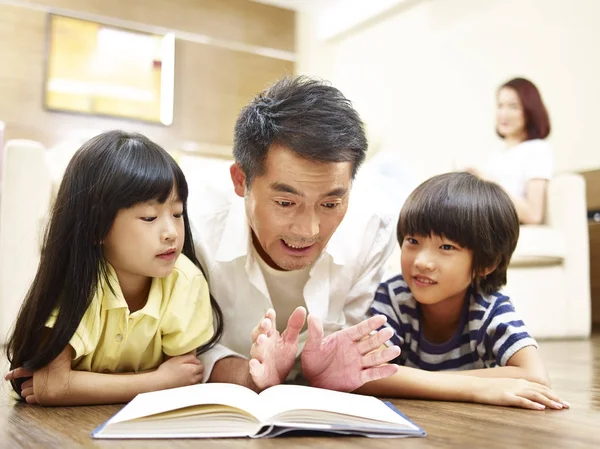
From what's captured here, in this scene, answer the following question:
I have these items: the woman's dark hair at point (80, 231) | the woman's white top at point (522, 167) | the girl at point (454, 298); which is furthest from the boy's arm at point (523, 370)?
the woman's white top at point (522, 167)

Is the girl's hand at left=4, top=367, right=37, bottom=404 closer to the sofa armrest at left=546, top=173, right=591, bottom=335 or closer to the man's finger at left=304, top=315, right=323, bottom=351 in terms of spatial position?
the man's finger at left=304, top=315, right=323, bottom=351

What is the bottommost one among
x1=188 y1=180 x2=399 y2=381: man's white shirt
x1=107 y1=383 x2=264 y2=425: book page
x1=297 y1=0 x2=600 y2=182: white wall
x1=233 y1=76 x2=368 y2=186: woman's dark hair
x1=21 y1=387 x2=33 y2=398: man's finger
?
x1=21 y1=387 x2=33 y2=398: man's finger

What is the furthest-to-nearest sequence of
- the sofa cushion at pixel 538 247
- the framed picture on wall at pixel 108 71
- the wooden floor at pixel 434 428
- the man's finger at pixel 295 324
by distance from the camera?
1. the framed picture on wall at pixel 108 71
2. the sofa cushion at pixel 538 247
3. the man's finger at pixel 295 324
4. the wooden floor at pixel 434 428

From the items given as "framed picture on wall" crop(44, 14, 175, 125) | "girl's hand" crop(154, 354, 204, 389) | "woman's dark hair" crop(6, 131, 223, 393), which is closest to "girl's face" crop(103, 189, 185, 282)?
"woman's dark hair" crop(6, 131, 223, 393)

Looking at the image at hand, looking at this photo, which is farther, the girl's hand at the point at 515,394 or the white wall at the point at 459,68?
the white wall at the point at 459,68

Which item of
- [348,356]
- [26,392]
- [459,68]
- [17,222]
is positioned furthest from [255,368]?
[459,68]

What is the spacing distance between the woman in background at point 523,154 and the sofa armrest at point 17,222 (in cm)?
164

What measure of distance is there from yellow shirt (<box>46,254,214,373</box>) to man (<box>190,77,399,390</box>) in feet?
0.35

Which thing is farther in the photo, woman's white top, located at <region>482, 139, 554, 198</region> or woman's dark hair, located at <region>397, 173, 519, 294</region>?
woman's white top, located at <region>482, 139, 554, 198</region>

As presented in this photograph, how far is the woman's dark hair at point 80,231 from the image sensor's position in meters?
1.04

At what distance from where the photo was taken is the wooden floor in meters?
0.77

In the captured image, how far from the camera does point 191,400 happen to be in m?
0.81

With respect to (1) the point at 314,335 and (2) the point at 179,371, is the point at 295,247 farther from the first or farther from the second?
(2) the point at 179,371

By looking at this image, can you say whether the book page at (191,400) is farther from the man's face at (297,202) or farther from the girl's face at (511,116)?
the girl's face at (511,116)
